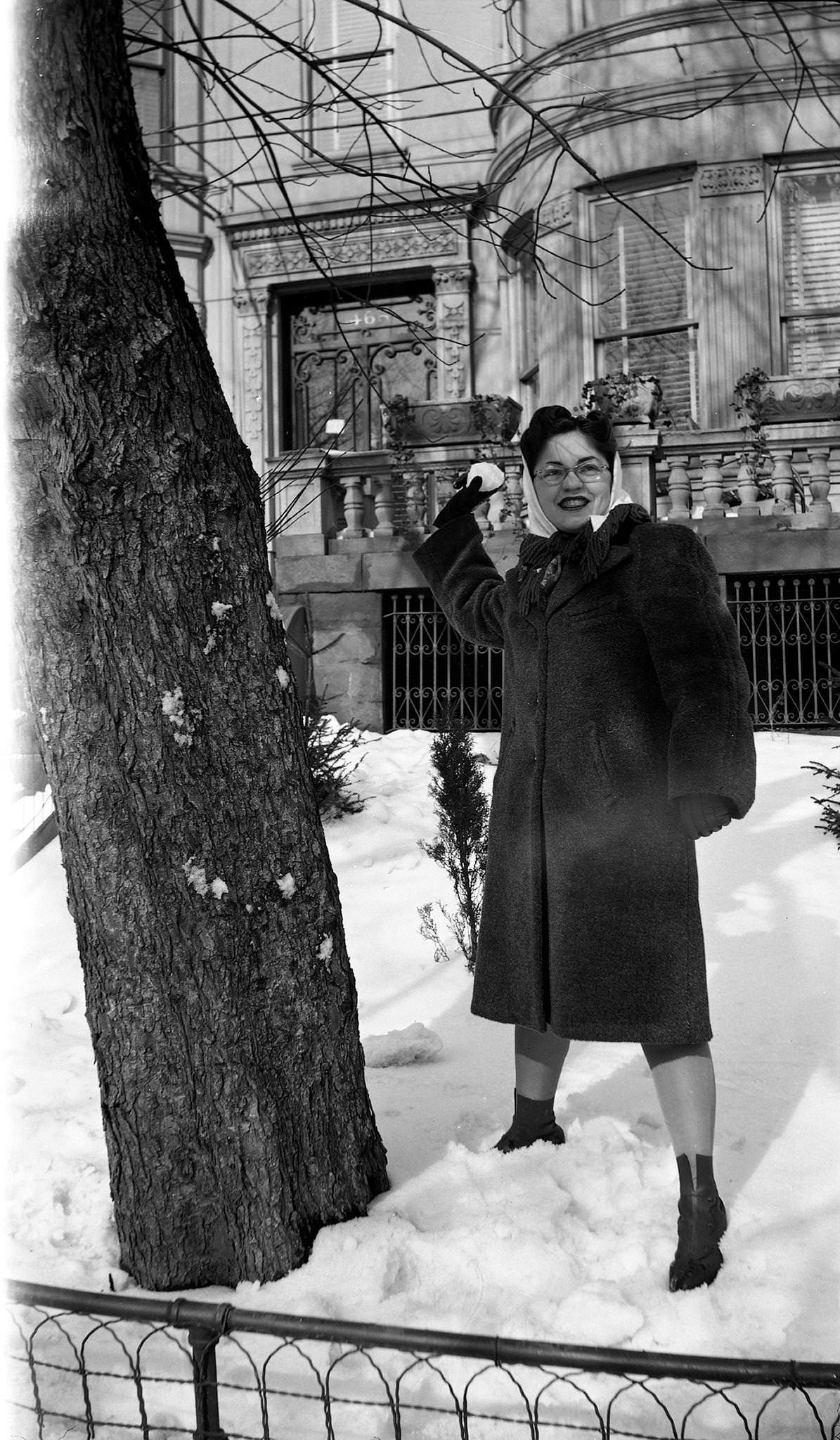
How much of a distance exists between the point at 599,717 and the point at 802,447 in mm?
7730

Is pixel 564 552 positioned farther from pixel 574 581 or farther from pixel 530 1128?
pixel 530 1128

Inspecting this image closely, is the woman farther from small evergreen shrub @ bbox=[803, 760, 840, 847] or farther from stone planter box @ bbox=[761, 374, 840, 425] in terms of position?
stone planter box @ bbox=[761, 374, 840, 425]

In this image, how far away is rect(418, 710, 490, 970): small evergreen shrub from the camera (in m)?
5.54

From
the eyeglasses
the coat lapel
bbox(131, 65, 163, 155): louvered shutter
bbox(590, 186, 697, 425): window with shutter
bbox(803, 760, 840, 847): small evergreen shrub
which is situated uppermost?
bbox(131, 65, 163, 155): louvered shutter

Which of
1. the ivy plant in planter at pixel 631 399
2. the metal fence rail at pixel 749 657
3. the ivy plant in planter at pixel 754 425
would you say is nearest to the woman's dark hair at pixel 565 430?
the metal fence rail at pixel 749 657

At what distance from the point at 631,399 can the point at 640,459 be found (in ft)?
1.55

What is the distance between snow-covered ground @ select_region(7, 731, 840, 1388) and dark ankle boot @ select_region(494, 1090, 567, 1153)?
0.17ft

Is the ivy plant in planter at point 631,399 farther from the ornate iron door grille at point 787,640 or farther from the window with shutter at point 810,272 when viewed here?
the window with shutter at point 810,272

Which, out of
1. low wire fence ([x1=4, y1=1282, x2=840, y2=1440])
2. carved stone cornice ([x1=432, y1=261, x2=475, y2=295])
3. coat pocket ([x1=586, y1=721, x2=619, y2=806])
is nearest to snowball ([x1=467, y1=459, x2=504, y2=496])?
coat pocket ([x1=586, y1=721, x2=619, y2=806])

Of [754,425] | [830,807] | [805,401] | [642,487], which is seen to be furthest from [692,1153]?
[805,401]

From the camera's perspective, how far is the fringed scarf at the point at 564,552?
3082mm

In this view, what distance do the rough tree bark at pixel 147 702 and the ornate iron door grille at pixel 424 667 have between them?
22.1ft

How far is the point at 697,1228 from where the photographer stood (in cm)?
272

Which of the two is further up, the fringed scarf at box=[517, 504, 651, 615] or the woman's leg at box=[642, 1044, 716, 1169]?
the fringed scarf at box=[517, 504, 651, 615]
